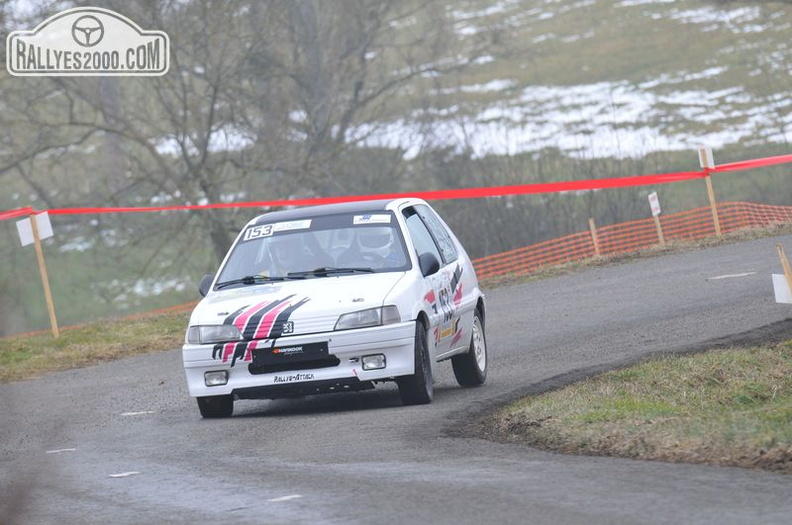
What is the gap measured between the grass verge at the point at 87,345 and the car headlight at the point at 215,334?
260 inches

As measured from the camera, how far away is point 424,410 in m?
10.9

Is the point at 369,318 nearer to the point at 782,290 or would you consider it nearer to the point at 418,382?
the point at 418,382

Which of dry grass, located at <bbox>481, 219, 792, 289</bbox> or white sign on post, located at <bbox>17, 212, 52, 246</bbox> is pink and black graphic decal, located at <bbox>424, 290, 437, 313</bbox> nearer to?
white sign on post, located at <bbox>17, 212, 52, 246</bbox>

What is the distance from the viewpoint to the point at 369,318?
11117 millimetres

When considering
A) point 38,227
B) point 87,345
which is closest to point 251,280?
point 87,345

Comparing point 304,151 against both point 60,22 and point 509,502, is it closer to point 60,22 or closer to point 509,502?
point 60,22

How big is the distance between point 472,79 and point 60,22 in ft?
220

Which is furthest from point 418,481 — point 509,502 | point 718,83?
point 718,83

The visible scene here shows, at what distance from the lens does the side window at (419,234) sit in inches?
495

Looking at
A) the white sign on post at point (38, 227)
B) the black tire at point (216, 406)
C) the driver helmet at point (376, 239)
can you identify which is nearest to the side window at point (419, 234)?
the driver helmet at point (376, 239)

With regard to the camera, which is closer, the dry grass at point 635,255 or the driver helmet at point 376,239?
the driver helmet at point 376,239

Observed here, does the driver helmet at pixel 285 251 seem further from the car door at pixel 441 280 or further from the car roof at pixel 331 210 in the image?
the car door at pixel 441 280

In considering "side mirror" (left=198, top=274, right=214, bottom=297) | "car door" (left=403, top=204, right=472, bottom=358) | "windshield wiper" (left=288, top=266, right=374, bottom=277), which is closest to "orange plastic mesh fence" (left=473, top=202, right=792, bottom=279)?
"car door" (left=403, top=204, right=472, bottom=358)

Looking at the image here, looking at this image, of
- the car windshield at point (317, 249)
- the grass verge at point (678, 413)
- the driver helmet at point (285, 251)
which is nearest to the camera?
the grass verge at point (678, 413)
